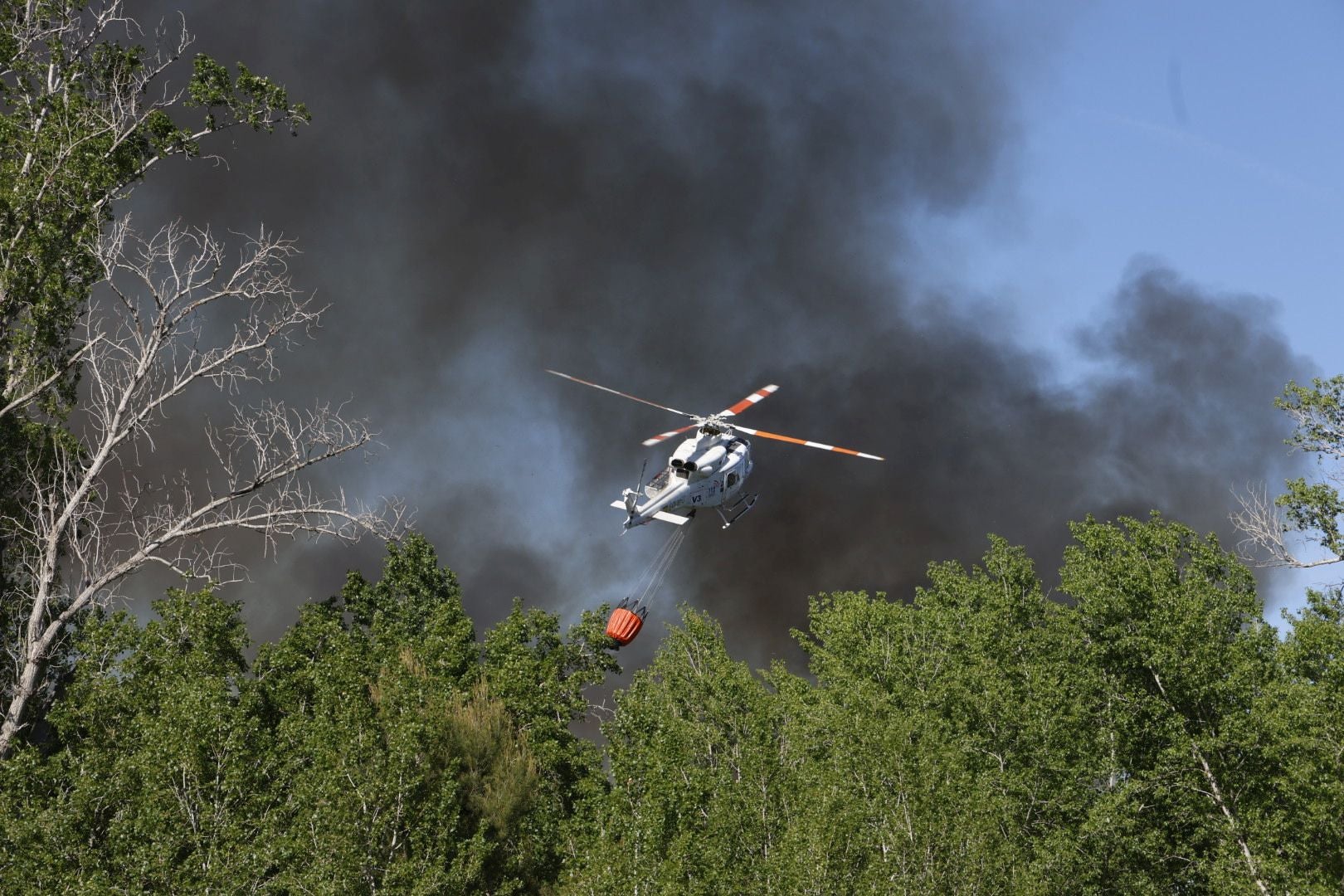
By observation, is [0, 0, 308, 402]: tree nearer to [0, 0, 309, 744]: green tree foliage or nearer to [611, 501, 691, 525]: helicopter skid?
[0, 0, 309, 744]: green tree foliage

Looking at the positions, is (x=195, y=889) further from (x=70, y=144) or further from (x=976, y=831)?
(x=70, y=144)

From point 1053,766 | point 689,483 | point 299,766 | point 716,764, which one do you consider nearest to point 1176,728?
point 1053,766

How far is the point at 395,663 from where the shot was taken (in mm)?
42875

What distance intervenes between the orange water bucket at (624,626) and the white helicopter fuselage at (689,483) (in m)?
4.12

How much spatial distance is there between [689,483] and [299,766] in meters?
21.7

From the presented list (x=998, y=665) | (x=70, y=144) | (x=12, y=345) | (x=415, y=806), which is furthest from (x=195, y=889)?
(x=998, y=665)

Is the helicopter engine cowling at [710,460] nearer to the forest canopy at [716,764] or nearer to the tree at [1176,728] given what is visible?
the forest canopy at [716,764]

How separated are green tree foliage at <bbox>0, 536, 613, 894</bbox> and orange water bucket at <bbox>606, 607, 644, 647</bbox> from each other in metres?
2.36

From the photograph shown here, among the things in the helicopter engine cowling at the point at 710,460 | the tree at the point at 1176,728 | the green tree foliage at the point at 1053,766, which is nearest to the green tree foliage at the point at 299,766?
the green tree foliage at the point at 1053,766

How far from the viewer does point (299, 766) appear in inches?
1388

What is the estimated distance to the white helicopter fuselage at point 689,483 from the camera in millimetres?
49844

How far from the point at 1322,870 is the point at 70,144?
152 ft

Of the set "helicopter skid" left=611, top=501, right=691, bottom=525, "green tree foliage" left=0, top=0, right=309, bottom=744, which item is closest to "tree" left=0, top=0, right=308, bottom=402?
"green tree foliage" left=0, top=0, right=309, bottom=744

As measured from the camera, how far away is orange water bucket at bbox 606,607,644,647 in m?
50.0
